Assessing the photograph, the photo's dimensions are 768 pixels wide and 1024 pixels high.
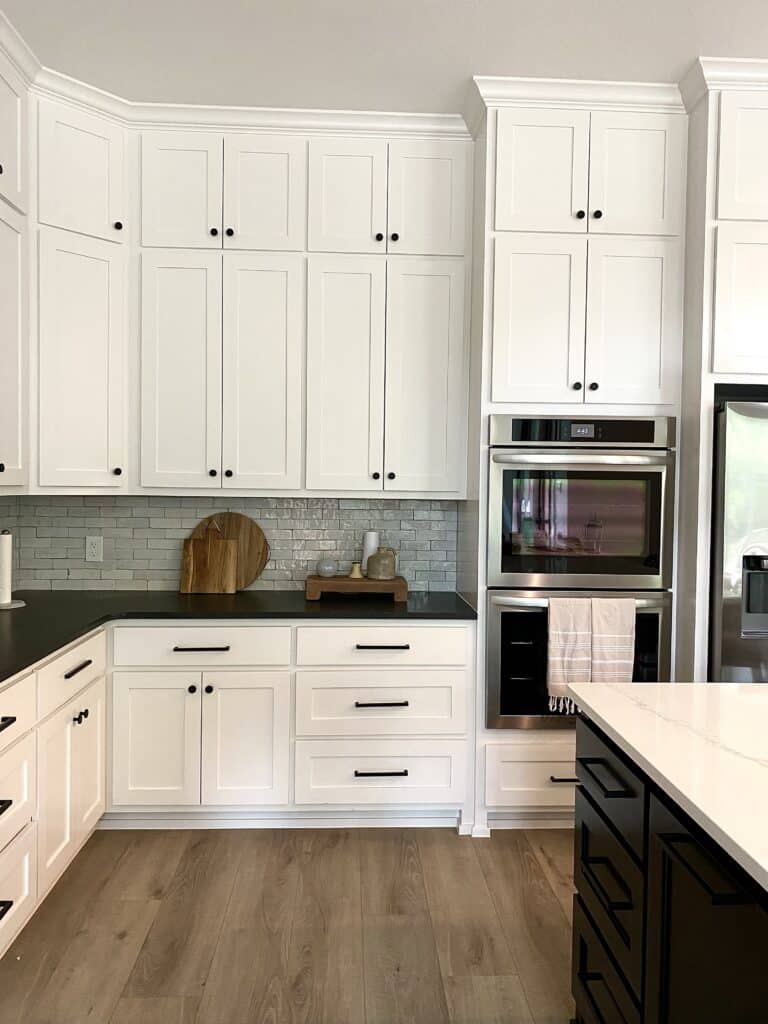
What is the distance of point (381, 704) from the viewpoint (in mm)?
3172

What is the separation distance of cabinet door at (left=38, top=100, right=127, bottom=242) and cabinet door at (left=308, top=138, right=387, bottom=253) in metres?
0.78

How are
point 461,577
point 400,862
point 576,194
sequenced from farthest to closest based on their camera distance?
point 461,577 < point 576,194 < point 400,862

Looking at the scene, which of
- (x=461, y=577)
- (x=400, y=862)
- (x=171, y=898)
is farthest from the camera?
(x=461, y=577)

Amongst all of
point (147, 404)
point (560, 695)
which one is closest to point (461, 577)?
point (560, 695)

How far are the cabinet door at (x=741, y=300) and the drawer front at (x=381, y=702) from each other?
157cm

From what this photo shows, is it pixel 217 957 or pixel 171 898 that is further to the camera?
pixel 171 898

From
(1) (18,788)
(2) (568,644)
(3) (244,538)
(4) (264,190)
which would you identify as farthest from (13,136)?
(2) (568,644)

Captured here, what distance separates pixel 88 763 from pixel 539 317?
2320 mm

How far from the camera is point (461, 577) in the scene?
3.62m

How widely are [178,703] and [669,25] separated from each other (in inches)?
115

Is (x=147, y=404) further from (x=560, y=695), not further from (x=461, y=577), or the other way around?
(x=560, y=695)

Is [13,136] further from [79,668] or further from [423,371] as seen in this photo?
[79,668]

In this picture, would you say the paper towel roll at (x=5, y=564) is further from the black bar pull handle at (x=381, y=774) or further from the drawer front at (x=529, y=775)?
the drawer front at (x=529, y=775)

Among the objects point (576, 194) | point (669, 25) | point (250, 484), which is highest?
point (669, 25)
